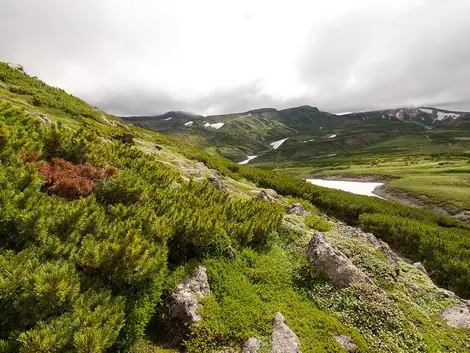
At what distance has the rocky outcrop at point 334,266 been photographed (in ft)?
51.6

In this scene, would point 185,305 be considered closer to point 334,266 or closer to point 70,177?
point 334,266

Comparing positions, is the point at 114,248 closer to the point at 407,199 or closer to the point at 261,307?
the point at 261,307

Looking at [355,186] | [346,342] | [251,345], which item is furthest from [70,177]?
[355,186]

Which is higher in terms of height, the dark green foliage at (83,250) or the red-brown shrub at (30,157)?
the red-brown shrub at (30,157)

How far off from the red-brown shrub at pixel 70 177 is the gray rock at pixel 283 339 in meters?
11.1

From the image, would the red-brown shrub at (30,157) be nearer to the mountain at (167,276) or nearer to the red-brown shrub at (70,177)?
the mountain at (167,276)

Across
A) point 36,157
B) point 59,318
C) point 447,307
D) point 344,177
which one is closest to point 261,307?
point 59,318

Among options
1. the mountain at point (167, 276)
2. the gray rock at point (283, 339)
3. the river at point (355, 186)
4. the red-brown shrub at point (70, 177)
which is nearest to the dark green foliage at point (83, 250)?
the mountain at point (167, 276)

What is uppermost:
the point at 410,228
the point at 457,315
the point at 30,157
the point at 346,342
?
the point at 30,157

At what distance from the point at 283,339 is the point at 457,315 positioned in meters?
11.2

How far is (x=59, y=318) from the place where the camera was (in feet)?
25.4

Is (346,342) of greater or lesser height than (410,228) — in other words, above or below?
above

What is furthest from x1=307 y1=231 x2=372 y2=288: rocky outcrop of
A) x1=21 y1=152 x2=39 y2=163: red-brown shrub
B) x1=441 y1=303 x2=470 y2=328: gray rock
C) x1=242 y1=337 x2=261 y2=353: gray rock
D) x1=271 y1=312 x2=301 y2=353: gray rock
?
x1=21 y1=152 x2=39 y2=163: red-brown shrub

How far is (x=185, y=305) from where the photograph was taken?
39.7 ft
